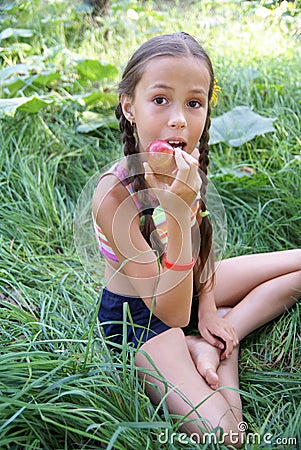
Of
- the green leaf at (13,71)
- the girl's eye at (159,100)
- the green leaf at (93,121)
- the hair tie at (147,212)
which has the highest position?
the girl's eye at (159,100)

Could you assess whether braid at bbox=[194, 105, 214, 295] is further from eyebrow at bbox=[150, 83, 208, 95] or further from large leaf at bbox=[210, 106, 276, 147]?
large leaf at bbox=[210, 106, 276, 147]

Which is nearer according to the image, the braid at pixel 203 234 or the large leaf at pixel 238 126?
the braid at pixel 203 234

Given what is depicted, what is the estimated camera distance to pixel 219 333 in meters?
1.45

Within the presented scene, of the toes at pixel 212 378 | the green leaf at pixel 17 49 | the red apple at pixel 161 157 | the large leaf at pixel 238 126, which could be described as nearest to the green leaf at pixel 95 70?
the green leaf at pixel 17 49

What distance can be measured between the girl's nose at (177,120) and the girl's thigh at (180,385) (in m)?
0.51

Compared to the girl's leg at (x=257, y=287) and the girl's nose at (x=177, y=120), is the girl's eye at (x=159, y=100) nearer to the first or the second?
the girl's nose at (x=177, y=120)

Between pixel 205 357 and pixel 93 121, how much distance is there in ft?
4.97

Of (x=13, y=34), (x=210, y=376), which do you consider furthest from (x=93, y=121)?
(x=210, y=376)

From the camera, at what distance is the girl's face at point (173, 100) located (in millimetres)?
1278

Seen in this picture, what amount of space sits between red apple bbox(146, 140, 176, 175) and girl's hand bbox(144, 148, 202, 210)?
14 mm

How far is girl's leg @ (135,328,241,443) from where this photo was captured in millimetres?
1165

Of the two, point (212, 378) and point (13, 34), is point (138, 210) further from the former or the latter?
point (13, 34)

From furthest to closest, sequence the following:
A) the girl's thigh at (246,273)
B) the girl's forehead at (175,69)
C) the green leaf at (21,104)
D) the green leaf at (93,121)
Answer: the green leaf at (93,121)
the green leaf at (21,104)
the girl's thigh at (246,273)
the girl's forehead at (175,69)

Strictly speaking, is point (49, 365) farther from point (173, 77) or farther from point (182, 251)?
point (173, 77)
